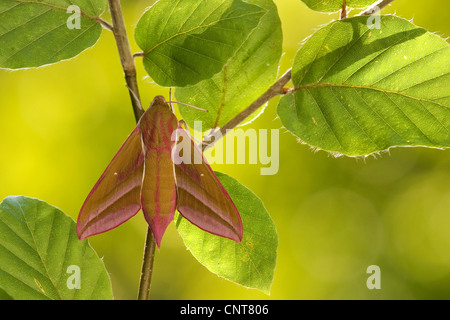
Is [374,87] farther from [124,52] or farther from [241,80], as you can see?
[124,52]

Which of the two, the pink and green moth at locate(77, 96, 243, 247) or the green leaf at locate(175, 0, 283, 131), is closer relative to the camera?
the pink and green moth at locate(77, 96, 243, 247)

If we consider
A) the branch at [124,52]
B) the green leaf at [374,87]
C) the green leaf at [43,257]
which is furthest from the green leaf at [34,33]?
the green leaf at [374,87]

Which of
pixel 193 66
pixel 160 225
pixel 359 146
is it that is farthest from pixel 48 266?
pixel 359 146

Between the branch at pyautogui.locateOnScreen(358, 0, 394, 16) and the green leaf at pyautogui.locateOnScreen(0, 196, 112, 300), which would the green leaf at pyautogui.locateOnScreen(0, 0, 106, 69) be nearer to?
the green leaf at pyautogui.locateOnScreen(0, 196, 112, 300)

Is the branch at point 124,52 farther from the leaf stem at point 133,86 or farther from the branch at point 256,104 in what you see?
the branch at point 256,104

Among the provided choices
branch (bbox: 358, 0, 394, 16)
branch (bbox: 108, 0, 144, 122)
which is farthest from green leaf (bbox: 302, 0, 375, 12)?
branch (bbox: 108, 0, 144, 122)
